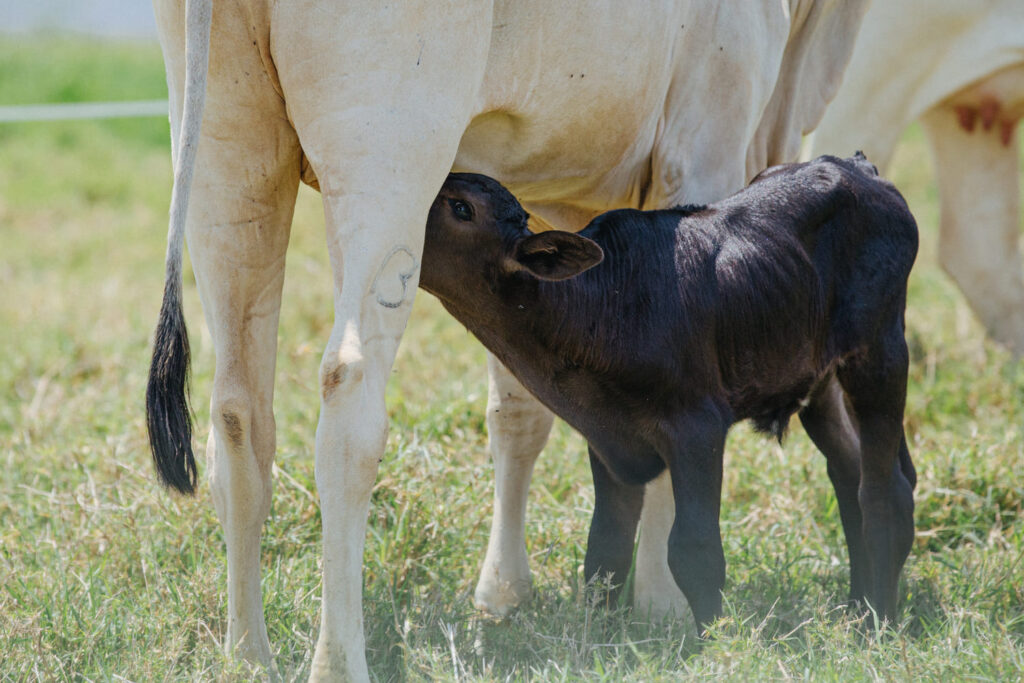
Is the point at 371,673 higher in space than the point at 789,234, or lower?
lower

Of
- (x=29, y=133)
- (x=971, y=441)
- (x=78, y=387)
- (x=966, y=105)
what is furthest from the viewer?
(x=29, y=133)

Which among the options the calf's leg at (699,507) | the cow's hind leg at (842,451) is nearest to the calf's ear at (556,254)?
the calf's leg at (699,507)

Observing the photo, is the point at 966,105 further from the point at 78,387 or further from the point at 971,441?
the point at 78,387

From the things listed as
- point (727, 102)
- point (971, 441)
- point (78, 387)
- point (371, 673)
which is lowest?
point (78, 387)

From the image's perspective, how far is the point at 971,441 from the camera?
14.9ft

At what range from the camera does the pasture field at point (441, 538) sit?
10.3 ft

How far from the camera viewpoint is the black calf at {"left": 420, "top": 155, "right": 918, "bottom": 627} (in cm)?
310

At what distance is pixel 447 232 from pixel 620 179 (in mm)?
883

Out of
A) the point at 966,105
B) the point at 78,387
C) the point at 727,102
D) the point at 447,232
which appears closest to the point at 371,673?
the point at 447,232

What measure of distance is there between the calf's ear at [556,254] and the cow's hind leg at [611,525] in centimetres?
72

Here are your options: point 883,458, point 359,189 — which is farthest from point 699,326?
point 359,189

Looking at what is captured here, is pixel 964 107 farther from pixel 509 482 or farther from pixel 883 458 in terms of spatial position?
pixel 509 482

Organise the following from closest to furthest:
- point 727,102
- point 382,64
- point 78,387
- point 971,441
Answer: point 382,64 < point 727,102 < point 971,441 < point 78,387

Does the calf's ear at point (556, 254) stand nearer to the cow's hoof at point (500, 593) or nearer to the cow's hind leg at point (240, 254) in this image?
the cow's hind leg at point (240, 254)
